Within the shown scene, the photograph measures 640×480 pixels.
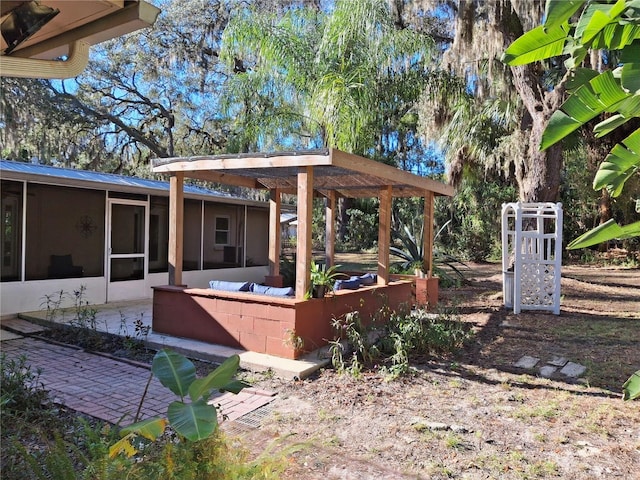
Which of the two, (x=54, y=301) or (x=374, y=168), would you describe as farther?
(x=54, y=301)

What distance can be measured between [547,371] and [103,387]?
4693mm

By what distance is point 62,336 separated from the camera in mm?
6305

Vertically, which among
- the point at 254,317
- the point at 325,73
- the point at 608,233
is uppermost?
the point at 325,73

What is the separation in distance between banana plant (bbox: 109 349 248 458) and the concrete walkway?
44.8 inches

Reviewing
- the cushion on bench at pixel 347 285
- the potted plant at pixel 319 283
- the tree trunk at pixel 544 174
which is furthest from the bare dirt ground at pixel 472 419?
the tree trunk at pixel 544 174

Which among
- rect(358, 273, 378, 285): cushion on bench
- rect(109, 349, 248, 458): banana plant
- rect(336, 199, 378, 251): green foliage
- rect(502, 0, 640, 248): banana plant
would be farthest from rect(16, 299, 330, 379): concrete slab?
rect(336, 199, 378, 251): green foliage

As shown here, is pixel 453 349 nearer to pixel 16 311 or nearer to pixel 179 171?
pixel 179 171

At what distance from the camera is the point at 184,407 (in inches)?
74.5

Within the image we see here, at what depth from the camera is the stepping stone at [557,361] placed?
Result: 208 inches

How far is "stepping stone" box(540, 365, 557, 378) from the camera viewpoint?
493 centimetres

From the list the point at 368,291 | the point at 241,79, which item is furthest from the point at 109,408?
the point at 241,79

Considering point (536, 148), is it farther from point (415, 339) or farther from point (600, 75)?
point (600, 75)

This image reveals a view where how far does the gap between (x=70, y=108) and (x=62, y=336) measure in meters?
14.2

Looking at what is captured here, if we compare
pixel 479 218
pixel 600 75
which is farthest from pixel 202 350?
pixel 479 218
